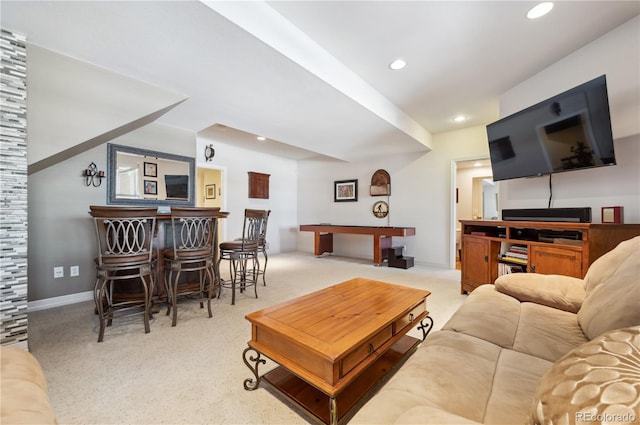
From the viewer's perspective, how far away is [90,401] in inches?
56.4

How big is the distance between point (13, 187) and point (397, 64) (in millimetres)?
3505

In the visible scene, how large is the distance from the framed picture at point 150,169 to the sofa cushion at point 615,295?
4.55 m

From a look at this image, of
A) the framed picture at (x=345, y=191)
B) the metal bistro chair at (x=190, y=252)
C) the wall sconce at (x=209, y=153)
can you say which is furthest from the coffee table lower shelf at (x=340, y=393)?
the framed picture at (x=345, y=191)

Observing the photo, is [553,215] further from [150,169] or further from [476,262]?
[150,169]

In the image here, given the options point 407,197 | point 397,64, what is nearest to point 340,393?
point 397,64

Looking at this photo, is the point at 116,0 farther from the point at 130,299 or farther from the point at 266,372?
the point at 266,372

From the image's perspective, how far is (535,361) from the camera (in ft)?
3.37

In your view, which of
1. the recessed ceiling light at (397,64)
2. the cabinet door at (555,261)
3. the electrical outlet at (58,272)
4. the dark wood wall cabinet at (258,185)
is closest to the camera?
the cabinet door at (555,261)

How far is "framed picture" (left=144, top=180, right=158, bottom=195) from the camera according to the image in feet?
12.0

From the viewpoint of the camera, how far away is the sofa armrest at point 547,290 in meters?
1.49

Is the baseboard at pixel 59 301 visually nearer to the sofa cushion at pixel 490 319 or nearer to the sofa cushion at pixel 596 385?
the sofa cushion at pixel 490 319

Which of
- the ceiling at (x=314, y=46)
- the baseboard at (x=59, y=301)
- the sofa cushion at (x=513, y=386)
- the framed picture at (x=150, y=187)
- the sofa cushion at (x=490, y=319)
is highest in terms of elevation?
the ceiling at (x=314, y=46)

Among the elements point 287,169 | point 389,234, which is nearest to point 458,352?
point 389,234

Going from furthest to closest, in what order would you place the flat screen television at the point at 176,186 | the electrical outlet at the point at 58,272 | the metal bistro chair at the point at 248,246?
1. the flat screen television at the point at 176,186
2. the metal bistro chair at the point at 248,246
3. the electrical outlet at the point at 58,272
